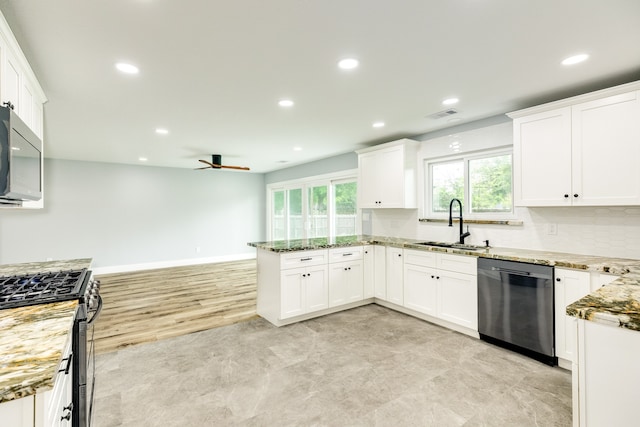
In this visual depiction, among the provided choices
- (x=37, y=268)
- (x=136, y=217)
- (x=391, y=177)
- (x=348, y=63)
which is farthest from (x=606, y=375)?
(x=136, y=217)

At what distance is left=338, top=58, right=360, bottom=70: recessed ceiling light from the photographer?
2266mm

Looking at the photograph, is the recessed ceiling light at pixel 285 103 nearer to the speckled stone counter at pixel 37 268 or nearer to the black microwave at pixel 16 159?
the black microwave at pixel 16 159

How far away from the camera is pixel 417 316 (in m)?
3.81

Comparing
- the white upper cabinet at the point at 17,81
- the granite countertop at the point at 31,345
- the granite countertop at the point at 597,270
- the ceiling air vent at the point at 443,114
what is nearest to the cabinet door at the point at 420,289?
the granite countertop at the point at 597,270

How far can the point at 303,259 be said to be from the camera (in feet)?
12.1

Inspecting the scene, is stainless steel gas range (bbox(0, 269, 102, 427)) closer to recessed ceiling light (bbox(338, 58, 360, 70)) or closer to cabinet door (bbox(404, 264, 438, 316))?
recessed ceiling light (bbox(338, 58, 360, 70))

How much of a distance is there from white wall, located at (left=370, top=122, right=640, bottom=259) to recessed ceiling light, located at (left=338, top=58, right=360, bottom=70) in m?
2.15

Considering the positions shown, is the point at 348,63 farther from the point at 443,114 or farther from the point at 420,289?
the point at 420,289

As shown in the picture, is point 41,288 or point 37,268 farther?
point 37,268

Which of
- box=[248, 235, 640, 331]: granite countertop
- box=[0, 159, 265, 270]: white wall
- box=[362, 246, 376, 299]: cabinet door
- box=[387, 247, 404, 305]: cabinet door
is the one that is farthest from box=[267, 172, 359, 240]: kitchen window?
box=[248, 235, 640, 331]: granite countertop

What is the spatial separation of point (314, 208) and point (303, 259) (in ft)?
10.8

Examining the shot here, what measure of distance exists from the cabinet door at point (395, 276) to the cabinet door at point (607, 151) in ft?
6.22

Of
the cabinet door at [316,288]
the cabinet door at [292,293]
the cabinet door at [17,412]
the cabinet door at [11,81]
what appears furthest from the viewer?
the cabinet door at [316,288]

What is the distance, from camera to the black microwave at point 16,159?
53.5 inches
